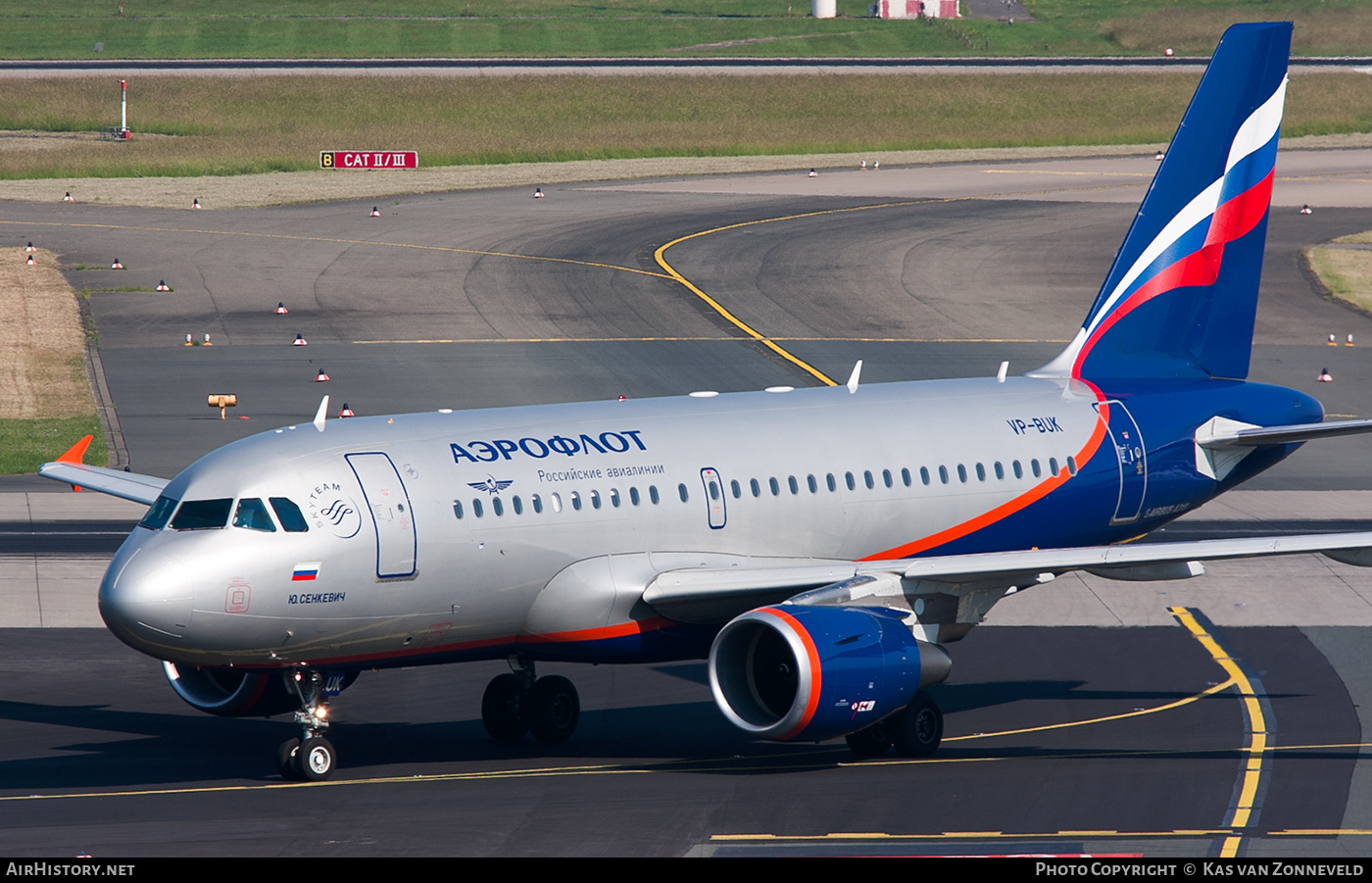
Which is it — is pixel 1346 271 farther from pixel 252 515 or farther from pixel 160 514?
pixel 160 514

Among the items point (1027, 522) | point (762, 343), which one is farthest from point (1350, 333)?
point (1027, 522)

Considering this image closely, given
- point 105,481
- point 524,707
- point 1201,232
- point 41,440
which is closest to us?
point 524,707

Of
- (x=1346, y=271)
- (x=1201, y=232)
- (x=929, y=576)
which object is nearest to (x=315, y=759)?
(x=929, y=576)

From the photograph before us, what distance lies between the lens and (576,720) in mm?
27984

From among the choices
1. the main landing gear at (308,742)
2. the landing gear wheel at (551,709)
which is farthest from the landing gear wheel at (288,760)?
the landing gear wheel at (551,709)

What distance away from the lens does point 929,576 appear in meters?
25.6

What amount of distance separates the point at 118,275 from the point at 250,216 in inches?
605

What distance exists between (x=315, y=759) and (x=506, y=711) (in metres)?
3.89

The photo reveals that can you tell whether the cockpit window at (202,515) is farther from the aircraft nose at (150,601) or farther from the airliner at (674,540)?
the aircraft nose at (150,601)

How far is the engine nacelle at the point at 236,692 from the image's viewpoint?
84.7 feet

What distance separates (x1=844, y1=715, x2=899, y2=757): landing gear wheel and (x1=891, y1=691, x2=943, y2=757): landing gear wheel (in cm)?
10

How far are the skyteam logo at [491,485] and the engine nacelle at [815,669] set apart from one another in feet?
12.3

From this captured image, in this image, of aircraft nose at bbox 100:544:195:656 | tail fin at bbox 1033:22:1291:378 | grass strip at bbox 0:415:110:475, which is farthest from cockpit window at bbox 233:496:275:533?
grass strip at bbox 0:415:110:475

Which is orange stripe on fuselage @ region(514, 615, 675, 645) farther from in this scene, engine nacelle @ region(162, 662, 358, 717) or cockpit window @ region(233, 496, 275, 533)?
cockpit window @ region(233, 496, 275, 533)
